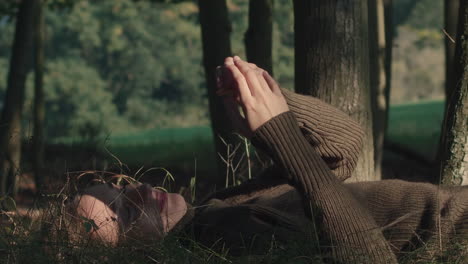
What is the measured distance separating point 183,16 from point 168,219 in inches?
1883

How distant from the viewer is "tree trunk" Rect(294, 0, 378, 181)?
4668 mm

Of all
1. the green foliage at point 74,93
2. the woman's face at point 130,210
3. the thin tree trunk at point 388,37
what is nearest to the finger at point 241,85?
the woman's face at point 130,210

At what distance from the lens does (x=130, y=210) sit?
362 cm

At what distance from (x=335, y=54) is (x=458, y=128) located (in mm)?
819

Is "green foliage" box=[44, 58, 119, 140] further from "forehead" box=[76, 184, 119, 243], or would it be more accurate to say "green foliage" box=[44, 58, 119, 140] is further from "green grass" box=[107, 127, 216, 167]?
"forehead" box=[76, 184, 119, 243]

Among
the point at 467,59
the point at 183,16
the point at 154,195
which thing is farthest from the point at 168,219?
the point at 183,16

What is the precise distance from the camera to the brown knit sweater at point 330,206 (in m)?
3.16

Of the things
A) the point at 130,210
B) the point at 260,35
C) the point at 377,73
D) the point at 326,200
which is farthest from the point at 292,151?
the point at 260,35

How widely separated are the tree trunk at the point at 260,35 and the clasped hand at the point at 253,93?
4.81 m

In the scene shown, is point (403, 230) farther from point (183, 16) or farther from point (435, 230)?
point (183, 16)

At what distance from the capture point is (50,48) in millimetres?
49906

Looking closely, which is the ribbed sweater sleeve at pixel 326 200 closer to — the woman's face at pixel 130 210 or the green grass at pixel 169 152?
the woman's face at pixel 130 210

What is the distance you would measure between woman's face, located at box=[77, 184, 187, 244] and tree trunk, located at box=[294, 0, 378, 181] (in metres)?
1.40

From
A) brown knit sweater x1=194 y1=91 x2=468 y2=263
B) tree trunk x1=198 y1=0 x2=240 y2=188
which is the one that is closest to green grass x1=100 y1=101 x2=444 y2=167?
tree trunk x1=198 y1=0 x2=240 y2=188
